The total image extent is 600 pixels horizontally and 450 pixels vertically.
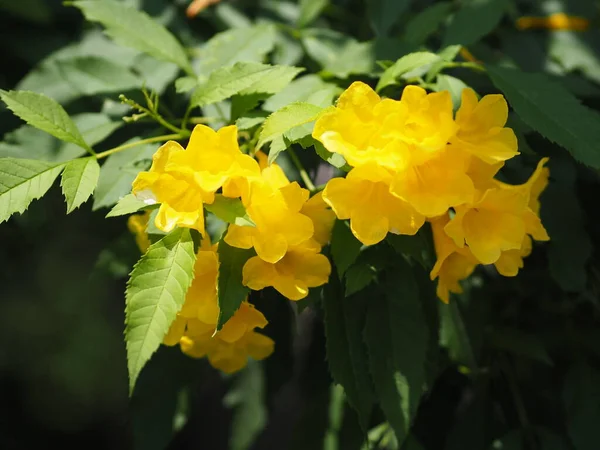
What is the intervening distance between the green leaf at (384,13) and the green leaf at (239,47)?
0.73 feet

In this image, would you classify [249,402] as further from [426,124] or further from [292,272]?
[426,124]

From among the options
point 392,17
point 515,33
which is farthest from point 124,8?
point 515,33

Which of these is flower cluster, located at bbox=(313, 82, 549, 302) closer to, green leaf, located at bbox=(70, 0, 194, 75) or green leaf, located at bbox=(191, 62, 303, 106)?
green leaf, located at bbox=(191, 62, 303, 106)

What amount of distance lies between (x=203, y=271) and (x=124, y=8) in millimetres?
508

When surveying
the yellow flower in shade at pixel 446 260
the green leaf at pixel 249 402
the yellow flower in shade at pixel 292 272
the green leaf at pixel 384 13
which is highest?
the green leaf at pixel 384 13

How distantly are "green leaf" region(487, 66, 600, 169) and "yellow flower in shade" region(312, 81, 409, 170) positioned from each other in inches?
9.6

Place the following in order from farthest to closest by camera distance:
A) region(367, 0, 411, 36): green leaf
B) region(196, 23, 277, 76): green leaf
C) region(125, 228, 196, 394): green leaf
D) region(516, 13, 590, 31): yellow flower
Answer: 1. region(516, 13, 590, 31): yellow flower
2. region(367, 0, 411, 36): green leaf
3. region(196, 23, 277, 76): green leaf
4. region(125, 228, 196, 394): green leaf

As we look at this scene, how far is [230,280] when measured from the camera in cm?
70

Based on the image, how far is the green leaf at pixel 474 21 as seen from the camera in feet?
3.38

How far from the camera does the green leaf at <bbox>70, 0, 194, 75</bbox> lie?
95cm

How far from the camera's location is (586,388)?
1.12m

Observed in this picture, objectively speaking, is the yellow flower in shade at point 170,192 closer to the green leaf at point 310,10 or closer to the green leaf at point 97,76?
the green leaf at point 97,76

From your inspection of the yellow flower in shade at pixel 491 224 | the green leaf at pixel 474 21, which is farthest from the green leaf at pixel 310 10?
the yellow flower in shade at pixel 491 224

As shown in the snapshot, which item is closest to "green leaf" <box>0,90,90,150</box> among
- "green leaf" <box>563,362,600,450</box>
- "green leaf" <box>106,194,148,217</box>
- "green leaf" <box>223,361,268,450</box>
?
"green leaf" <box>106,194,148,217</box>
